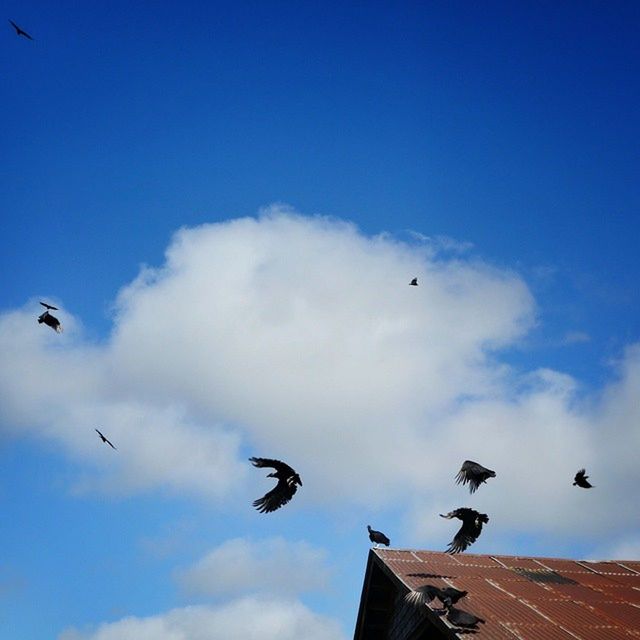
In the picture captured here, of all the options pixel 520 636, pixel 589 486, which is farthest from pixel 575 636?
pixel 589 486

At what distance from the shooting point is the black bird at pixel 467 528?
1187 centimetres

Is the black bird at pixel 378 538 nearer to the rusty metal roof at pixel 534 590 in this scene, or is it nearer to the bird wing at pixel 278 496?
the rusty metal roof at pixel 534 590

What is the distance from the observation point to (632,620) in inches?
394

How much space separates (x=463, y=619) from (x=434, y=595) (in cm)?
103

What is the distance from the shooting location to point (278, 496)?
35.4ft

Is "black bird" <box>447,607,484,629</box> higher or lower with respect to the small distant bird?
lower

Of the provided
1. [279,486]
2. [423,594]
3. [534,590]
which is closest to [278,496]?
[279,486]

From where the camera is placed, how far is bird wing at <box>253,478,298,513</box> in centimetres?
1063

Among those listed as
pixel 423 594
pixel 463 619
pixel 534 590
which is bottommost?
pixel 463 619

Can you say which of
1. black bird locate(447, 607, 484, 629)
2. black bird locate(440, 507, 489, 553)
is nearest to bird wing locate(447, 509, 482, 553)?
black bird locate(440, 507, 489, 553)

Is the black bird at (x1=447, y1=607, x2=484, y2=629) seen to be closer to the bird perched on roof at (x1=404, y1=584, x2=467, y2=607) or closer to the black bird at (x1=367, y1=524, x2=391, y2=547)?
the bird perched on roof at (x1=404, y1=584, x2=467, y2=607)

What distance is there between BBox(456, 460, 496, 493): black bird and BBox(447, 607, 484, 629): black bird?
2.44m

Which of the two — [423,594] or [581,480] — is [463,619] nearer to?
[423,594]

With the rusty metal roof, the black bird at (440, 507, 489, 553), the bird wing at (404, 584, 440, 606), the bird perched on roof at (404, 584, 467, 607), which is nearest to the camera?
the rusty metal roof
